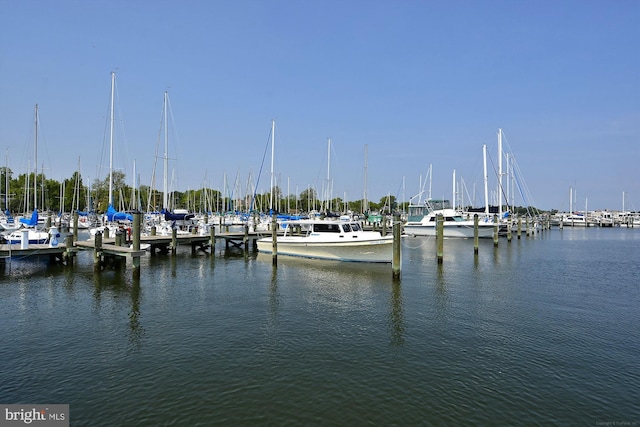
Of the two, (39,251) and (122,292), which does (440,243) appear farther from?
(39,251)

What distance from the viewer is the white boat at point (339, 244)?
25.0m

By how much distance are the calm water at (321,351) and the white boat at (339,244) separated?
4.73 metres

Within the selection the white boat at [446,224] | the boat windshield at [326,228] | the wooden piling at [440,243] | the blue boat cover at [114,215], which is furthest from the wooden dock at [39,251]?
the white boat at [446,224]

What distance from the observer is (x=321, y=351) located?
10555mm

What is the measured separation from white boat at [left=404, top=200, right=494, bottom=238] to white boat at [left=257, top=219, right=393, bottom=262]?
77.7 feet

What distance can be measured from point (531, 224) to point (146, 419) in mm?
70648

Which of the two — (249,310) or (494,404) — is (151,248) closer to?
(249,310)

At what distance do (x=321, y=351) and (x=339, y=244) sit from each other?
15.3 meters

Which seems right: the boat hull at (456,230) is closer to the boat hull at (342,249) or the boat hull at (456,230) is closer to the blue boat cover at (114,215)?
the boat hull at (342,249)

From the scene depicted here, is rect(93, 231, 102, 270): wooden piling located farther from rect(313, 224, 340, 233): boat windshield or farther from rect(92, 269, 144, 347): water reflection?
rect(313, 224, 340, 233): boat windshield

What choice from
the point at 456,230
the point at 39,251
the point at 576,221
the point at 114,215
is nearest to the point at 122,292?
the point at 39,251

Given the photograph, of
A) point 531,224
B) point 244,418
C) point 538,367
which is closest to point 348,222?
point 538,367

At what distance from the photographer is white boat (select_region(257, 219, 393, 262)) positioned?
2495cm

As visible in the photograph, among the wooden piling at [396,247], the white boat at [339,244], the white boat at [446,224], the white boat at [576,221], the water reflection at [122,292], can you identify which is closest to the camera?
the water reflection at [122,292]
